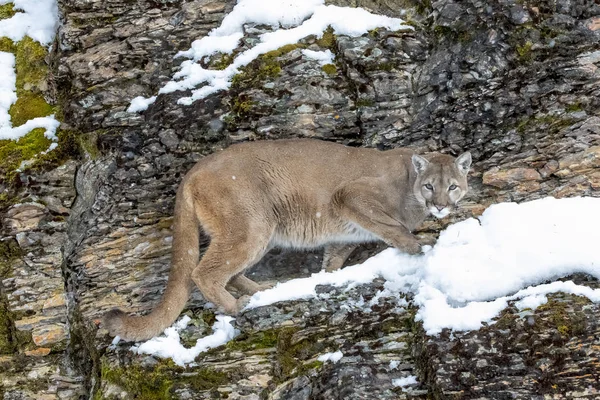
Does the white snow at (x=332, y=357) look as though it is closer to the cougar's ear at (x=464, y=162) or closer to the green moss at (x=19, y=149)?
A: the cougar's ear at (x=464, y=162)

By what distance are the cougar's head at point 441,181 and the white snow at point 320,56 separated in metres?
1.84

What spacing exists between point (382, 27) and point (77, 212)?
14.1 feet

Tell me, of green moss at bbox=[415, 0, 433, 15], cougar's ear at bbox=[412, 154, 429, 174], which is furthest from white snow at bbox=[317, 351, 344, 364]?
green moss at bbox=[415, 0, 433, 15]

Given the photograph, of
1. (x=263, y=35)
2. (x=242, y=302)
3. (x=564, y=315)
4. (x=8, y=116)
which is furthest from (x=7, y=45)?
(x=564, y=315)

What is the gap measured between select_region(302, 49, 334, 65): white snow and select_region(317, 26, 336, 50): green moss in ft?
0.39

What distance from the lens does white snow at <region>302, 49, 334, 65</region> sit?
7.90 meters

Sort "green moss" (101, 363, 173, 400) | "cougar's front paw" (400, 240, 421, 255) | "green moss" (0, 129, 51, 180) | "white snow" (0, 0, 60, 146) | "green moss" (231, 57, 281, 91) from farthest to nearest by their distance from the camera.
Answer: "white snow" (0, 0, 60, 146)
"green moss" (231, 57, 281, 91)
"green moss" (0, 129, 51, 180)
"cougar's front paw" (400, 240, 421, 255)
"green moss" (101, 363, 173, 400)

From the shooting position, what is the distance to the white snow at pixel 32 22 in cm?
899

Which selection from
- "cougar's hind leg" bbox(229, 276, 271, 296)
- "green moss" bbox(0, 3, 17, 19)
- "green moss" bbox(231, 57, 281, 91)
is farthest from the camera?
"green moss" bbox(0, 3, 17, 19)

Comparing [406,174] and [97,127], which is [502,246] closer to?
[406,174]

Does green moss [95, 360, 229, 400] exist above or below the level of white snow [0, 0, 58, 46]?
below

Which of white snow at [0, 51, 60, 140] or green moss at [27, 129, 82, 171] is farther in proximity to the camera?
white snow at [0, 51, 60, 140]

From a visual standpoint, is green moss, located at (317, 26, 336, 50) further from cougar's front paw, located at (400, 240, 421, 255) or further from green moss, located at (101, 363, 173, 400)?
green moss, located at (101, 363, 173, 400)

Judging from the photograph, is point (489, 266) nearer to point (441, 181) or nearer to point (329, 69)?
point (441, 181)
